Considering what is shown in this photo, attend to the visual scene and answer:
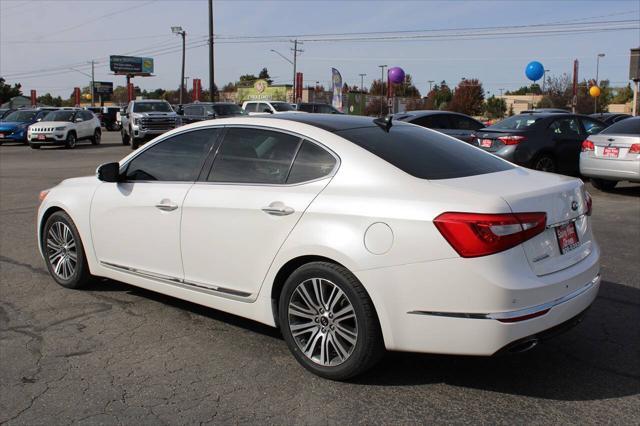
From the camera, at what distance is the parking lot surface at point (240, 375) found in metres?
3.30

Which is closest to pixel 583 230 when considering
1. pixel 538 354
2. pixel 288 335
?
pixel 538 354

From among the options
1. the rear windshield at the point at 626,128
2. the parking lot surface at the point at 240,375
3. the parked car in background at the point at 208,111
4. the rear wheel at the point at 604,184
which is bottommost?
the parking lot surface at the point at 240,375

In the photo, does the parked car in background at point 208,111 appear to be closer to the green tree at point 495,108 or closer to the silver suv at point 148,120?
the silver suv at point 148,120

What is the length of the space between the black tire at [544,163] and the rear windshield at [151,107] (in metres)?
17.2

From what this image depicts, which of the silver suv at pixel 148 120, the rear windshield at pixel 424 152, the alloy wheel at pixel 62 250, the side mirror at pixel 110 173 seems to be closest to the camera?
the rear windshield at pixel 424 152

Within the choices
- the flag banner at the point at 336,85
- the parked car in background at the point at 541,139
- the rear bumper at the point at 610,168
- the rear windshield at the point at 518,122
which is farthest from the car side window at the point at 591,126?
the flag banner at the point at 336,85

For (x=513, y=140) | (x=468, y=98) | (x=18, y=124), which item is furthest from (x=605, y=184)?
(x=468, y=98)

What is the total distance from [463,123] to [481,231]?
12870mm

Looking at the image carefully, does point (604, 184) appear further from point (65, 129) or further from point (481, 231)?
Result: point (65, 129)

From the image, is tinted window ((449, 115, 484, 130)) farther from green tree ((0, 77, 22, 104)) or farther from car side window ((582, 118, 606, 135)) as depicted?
green tree ((0, 77, 22, 104))

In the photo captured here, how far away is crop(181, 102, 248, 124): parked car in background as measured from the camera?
2473 cm

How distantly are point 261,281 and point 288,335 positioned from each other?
1.27 feet

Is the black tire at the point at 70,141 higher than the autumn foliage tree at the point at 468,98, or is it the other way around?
the autumn foliage tree at the point at 468,98

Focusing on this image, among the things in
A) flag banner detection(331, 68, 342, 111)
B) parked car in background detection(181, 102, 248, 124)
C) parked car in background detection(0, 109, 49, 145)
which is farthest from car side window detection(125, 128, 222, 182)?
flag banner detection(331, 68, 342, 111)
